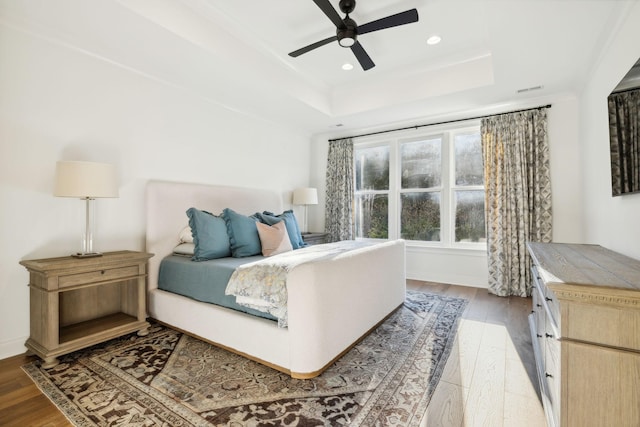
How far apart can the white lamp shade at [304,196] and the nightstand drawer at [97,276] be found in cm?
277

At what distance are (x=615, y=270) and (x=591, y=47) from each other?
7.16ft

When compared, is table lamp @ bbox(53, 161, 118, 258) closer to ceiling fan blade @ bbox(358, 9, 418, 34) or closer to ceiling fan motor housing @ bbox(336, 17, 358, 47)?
ceiling fan motor housing @ bbox(336, 17, 358, 47)

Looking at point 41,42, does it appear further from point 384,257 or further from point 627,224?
point 627,224

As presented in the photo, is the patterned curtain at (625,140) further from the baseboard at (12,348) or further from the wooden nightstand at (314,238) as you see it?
the baseboard at (12,348)

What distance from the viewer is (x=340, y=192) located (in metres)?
5.21

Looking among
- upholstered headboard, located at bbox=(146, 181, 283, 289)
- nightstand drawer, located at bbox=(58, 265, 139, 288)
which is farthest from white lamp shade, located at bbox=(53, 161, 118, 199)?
upholstered headboard, located at bbox=(146, 181, 283, 289)

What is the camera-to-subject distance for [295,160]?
5.27 m

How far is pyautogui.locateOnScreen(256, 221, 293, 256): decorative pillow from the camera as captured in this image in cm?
299

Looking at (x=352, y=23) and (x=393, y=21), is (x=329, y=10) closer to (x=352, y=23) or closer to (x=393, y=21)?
(x=352, y=23)

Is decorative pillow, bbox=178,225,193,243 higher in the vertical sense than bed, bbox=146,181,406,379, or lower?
Answer: higher

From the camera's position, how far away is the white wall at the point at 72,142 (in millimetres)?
2225

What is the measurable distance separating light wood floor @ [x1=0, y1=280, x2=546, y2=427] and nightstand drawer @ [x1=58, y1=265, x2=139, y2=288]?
622 mm

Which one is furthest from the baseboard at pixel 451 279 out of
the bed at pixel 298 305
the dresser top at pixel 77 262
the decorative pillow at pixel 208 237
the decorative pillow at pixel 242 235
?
the dresser top at pixel 77 262

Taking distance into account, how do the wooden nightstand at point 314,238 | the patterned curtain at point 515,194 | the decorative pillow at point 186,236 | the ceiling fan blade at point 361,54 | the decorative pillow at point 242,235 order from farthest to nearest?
the wooden nightstand at point 314,238 → the patterned curtain at point 515,194 → the decorative pillow at point 186,236 → the decorative pillow at point 242,235 → the ceiling fan blade at point 361,54
